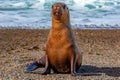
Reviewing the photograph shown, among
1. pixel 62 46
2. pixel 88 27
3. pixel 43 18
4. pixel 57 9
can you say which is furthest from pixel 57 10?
pixel 43 18

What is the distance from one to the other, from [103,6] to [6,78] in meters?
19.6

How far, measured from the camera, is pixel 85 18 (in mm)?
19656

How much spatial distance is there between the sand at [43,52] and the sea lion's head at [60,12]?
3.24 feet

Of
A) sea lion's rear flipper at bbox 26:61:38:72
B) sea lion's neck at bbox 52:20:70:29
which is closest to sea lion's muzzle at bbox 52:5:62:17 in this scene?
sea lion's neck at bbox 52:20:70:29

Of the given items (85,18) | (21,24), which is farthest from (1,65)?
(85,18)

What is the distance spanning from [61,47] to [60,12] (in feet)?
1.99

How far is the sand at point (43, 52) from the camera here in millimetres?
7461

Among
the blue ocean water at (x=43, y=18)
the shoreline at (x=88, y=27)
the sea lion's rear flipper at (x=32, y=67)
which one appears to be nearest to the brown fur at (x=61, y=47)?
the sea lion's rear flipper at (x=32, y=67)

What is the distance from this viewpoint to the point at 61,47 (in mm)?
7434

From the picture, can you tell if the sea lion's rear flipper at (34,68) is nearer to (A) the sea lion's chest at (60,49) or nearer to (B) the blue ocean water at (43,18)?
(A) the sea lion's chest at (60,49)

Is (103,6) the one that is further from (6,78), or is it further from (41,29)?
(6,78)

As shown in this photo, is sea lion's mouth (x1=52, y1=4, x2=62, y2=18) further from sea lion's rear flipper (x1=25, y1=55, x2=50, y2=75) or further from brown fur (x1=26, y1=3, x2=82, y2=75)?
sea lion's rear flipper (x1=25, y1=55, x2=50, y2=75)

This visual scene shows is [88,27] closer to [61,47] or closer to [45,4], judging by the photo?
[61,47]

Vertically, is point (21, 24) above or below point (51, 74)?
below
